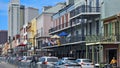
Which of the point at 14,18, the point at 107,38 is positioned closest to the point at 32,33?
the point at 107,38

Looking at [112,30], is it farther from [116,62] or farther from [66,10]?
[66,10]

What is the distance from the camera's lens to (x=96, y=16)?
50219mm

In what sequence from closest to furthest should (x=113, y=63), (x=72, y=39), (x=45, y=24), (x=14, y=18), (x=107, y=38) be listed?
(x=113, y=63), (x=107, y=38), (x=72, y=39), (x=45, y=24), (x=14, y=18)

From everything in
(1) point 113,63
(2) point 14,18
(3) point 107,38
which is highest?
(2) point 14,18

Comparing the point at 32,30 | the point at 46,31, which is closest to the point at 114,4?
the point at 46,31

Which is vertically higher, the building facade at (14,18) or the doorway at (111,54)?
the building facade at (14,18)

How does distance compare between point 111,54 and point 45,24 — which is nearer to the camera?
point 111,54

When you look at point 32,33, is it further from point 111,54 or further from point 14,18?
point 14,18

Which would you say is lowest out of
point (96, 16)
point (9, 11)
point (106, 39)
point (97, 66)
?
point (97, 66)

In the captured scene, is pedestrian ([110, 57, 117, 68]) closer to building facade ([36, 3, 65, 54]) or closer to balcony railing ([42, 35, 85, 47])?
balcony railing ([42, 35, 85, 47])

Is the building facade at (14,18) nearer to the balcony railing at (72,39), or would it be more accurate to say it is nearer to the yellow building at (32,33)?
the yellow building at (32,33)

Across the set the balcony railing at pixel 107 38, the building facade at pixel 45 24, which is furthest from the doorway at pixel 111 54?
the building facade at pixel 45 24

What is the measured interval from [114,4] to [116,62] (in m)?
8.66

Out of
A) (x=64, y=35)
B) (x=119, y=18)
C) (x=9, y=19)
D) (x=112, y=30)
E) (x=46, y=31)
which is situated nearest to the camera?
(x=119, y=18)
